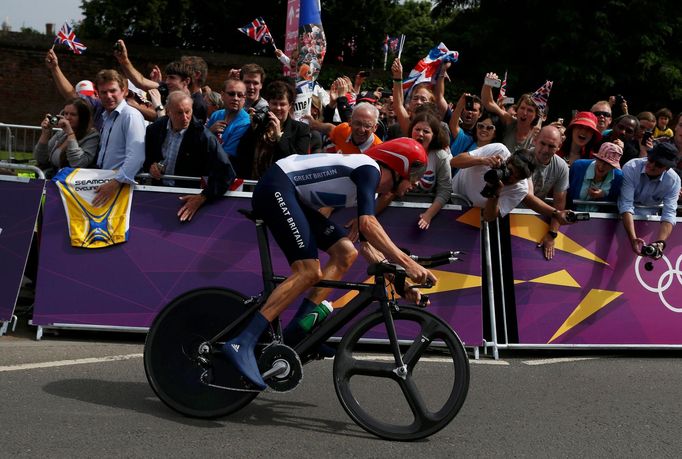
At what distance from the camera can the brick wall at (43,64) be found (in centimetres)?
2712

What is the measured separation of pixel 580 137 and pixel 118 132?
456 centimetres

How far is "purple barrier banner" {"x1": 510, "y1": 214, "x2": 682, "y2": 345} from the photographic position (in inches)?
326

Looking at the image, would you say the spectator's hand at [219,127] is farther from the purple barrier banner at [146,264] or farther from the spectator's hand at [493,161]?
the spectator's hand at [493,161]

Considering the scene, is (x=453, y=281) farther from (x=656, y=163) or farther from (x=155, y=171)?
(x=155, y=171)

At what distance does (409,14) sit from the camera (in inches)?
1313

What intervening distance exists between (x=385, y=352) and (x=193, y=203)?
222cm

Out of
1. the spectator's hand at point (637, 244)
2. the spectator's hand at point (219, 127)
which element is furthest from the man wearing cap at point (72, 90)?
the spectator's hand at point (637, 244)

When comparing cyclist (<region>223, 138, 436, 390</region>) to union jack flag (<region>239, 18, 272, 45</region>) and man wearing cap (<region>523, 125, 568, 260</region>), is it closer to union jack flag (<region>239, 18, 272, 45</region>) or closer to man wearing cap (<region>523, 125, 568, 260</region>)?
man wearing cap (<region>523, 125, 568, 260</region>)

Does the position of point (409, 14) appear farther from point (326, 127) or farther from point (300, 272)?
point (300, 272)

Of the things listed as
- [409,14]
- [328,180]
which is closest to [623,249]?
[328,180]

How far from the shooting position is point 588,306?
8.39 meters

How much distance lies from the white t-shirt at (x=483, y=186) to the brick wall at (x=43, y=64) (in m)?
19.7

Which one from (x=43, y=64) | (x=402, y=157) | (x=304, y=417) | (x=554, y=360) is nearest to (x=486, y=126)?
(x=554, y=360)

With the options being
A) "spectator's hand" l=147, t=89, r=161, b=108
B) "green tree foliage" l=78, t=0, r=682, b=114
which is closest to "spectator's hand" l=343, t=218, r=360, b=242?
"spectator's hand" l=147, t=89, r=161, b=108
